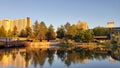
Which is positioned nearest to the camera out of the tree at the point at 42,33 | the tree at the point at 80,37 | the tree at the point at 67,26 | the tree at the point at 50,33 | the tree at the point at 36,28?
the tree at the point at 80,37

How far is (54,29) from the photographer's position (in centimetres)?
8294

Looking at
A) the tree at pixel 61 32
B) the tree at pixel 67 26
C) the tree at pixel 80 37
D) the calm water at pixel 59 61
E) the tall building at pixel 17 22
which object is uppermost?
the tall building at pixel 17 22

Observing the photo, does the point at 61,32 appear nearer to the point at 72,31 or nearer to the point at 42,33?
the point at 72,31

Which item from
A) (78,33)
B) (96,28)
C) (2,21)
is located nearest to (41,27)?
(78,33)

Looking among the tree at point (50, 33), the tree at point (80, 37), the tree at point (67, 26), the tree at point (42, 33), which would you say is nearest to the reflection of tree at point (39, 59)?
the tree at point (80, 37)

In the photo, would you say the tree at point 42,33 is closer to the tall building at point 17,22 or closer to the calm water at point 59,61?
the tall building at point 17,22

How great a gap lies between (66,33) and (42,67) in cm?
5896

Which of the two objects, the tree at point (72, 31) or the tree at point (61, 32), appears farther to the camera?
the tree at point (61, 32)

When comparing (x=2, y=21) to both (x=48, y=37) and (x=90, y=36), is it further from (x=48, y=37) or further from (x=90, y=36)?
(x=90, y=36)

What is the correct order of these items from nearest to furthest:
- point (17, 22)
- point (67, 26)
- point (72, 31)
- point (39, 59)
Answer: point (39, 59), point (72, 31), point (67, 26), point (17, 22)

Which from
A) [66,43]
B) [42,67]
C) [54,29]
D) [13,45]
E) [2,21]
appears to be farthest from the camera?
[2,21]

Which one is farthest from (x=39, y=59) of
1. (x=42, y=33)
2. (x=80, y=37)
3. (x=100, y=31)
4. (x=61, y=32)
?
(x=100, y=31)

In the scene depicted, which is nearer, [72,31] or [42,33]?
[42,33]

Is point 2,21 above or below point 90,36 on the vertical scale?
above
